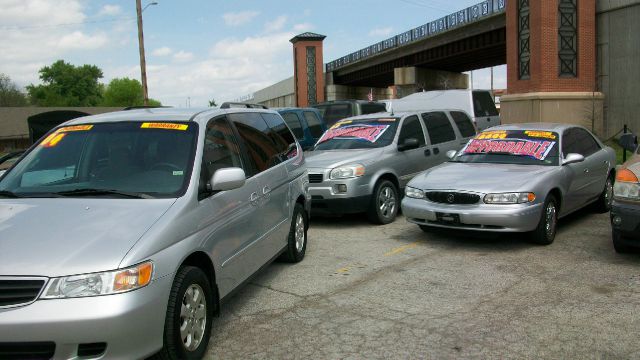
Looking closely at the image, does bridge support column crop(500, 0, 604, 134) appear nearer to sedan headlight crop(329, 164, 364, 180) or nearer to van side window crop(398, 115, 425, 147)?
van side window crop(398, 115, 425, 147)

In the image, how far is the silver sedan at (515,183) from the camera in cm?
666

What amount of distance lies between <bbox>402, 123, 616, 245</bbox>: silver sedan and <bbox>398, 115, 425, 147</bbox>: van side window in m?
1.32

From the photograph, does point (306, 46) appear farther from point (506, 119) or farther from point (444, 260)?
point (444, 260)

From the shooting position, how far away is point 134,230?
347cm

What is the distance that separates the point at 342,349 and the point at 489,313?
4.55 feet

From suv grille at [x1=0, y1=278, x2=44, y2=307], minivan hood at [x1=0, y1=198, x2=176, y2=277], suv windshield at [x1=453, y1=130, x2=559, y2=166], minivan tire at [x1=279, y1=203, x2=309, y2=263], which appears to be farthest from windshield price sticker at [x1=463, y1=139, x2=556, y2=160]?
suv grille at [x1=0, y1=278, x2=44, y2=307]

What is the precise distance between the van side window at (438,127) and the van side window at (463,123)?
0.31m

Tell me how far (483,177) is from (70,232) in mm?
5066

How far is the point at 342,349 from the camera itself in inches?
162

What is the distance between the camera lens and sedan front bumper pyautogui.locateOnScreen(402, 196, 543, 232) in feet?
21.6

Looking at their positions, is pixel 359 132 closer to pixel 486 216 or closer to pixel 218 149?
pixel 486 216

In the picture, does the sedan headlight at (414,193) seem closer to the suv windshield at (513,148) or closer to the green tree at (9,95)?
the suv windshield at (513,148)

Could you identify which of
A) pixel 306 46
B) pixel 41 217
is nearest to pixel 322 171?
pixel 41 217

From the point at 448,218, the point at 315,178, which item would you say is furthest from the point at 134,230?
the point at 315,178
